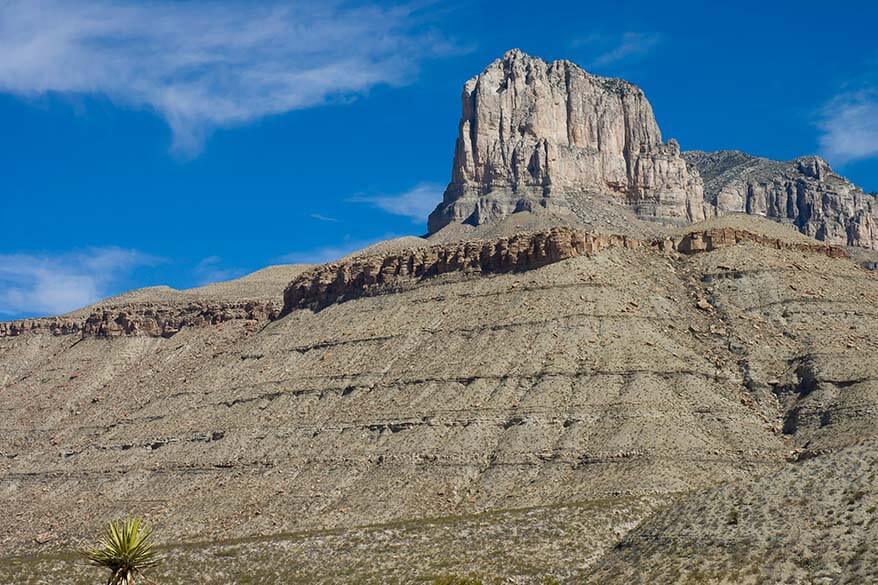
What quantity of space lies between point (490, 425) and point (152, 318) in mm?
63552

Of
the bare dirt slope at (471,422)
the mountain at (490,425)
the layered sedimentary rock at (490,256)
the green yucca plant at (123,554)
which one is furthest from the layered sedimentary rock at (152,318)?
the green yucca plant at (123,554)

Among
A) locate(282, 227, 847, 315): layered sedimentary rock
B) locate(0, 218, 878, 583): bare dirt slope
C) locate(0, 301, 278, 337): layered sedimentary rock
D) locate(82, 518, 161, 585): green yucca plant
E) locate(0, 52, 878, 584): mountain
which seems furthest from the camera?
locate(0, 301, 278, 337): layered sedimentary rock

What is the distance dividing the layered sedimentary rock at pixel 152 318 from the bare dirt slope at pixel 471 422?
12.7 meters

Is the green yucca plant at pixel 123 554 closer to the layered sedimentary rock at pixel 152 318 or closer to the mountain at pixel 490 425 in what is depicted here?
the mountain at pixel 490 425

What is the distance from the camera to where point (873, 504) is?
5106cm

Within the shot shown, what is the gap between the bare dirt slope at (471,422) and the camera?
2687 inches

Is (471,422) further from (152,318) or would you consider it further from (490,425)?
(152,318)

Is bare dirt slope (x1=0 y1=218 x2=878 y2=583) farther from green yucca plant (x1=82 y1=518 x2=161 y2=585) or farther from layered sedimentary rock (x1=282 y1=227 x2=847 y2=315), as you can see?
green yucca plant (x1=82 y1=518 x2=161 y2=585)

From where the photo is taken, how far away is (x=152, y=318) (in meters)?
138

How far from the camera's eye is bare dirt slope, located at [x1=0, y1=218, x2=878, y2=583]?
68.2 meters

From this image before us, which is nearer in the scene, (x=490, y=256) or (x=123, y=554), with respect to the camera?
(x=123, y=554)

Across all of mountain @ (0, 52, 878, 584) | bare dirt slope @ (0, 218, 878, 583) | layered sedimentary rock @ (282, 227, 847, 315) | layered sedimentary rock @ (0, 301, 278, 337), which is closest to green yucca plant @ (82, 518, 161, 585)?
mountain @ (0, 52, 878, 584)

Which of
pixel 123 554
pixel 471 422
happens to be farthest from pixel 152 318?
pixel 123 554

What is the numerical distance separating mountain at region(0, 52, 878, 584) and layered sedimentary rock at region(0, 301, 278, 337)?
1090 millimetres
